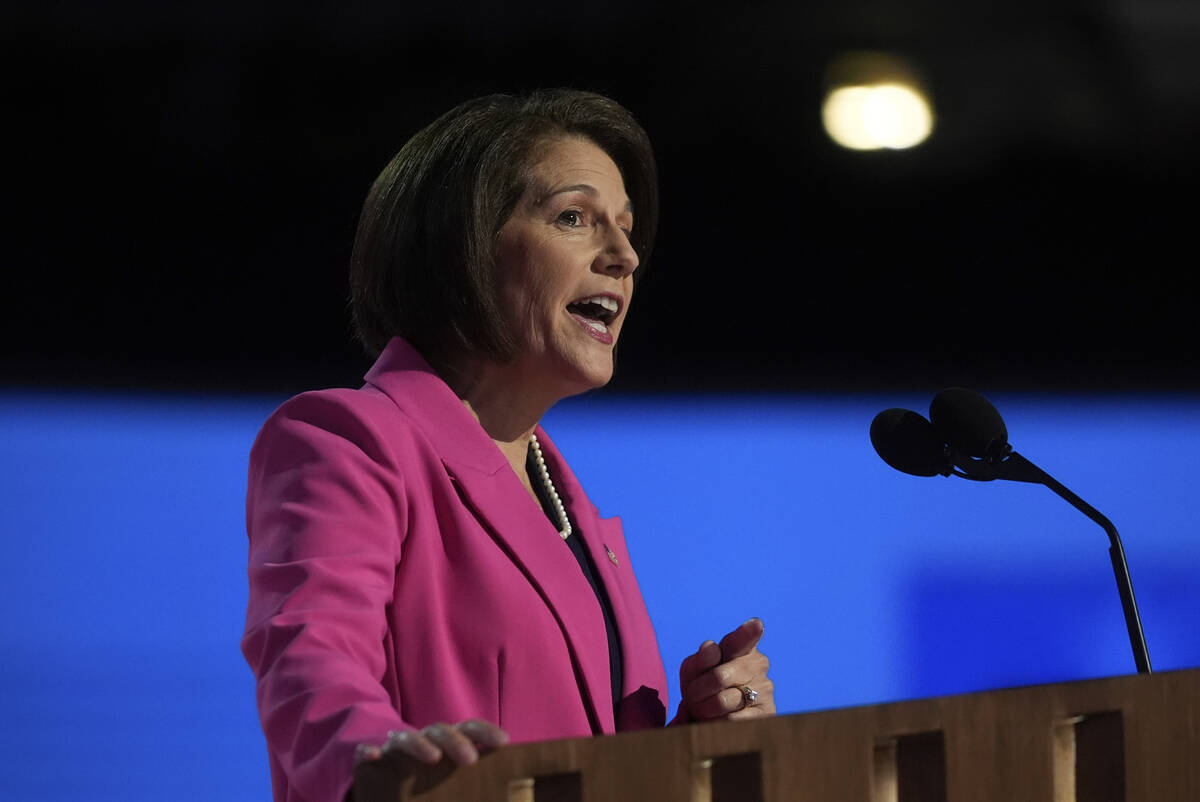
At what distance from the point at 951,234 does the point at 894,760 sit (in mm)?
2359

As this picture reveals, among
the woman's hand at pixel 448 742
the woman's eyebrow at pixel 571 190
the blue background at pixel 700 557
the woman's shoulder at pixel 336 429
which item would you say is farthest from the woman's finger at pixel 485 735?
the blue background at pixel 700 557

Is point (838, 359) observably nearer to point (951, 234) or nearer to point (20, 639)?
point (951, 234)

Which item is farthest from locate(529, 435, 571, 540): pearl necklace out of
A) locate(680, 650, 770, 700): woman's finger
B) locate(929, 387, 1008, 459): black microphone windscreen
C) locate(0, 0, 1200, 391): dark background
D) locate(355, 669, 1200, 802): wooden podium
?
locate(0, 0, 1200, 391): dark background

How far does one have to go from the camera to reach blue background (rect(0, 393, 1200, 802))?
7.23ft

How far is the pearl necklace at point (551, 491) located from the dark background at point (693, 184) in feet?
3.50

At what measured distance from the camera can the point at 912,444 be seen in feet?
4.37

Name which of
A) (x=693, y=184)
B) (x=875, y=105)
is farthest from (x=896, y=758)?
(x=875, y=105)

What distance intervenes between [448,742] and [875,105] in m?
2.58

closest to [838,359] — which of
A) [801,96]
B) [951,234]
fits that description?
[951,234]

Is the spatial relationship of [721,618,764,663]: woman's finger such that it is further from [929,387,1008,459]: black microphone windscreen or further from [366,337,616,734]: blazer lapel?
[929,387,1008,459]: black microphone windscreen

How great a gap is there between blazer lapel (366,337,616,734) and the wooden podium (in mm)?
419

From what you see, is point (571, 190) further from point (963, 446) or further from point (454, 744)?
point (454, 744)

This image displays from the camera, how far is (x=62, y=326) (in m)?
2.25

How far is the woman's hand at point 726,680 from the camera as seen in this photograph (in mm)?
1183
